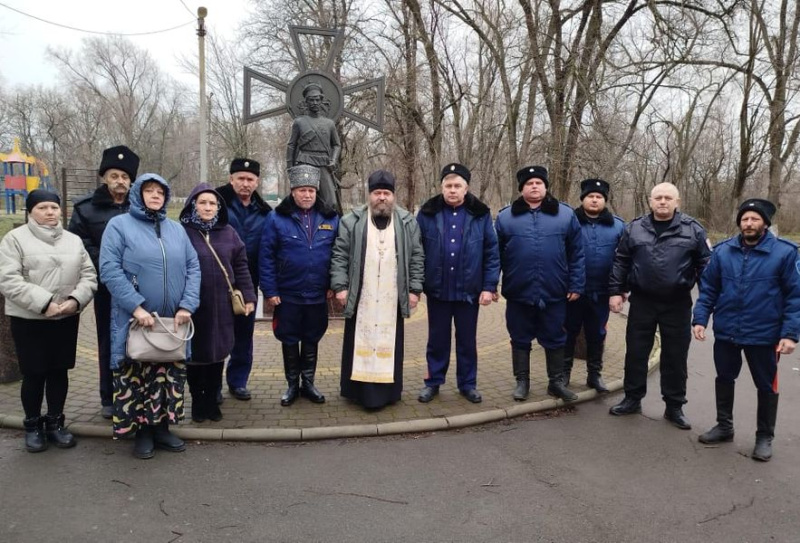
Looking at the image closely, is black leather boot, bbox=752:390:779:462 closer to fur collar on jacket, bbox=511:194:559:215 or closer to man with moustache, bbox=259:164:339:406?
fur collar on jacket, bbox=511:194:559:215

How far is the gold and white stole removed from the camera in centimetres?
458

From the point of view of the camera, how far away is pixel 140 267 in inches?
142

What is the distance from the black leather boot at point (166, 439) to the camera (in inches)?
153

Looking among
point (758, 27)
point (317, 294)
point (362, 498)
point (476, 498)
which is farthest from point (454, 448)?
point (758, 27)

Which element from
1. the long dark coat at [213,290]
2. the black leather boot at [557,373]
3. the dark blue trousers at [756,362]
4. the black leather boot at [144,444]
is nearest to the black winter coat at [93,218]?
the long dark coat at [213,290]


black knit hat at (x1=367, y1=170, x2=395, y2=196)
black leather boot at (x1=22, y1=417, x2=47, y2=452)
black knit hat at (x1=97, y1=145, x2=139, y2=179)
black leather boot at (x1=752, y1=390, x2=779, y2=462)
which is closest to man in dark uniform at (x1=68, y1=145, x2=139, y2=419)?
black knit hat at (x1=97, y1=145, x2=139, y2=179)

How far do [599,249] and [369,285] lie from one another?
85.3 inches

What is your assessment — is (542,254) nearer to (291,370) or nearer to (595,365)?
(595,365)

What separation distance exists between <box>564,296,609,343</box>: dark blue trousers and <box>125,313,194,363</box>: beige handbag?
3.55 m

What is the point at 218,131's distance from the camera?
121ft

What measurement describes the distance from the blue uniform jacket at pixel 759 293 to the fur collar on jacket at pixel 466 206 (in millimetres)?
1861

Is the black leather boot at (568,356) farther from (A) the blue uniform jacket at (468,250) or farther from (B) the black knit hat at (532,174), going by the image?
(B) the black knit hat at (532,174)

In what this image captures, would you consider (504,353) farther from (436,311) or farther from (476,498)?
(476,498)

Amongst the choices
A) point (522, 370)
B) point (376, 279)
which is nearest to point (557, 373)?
point (522, 370)
